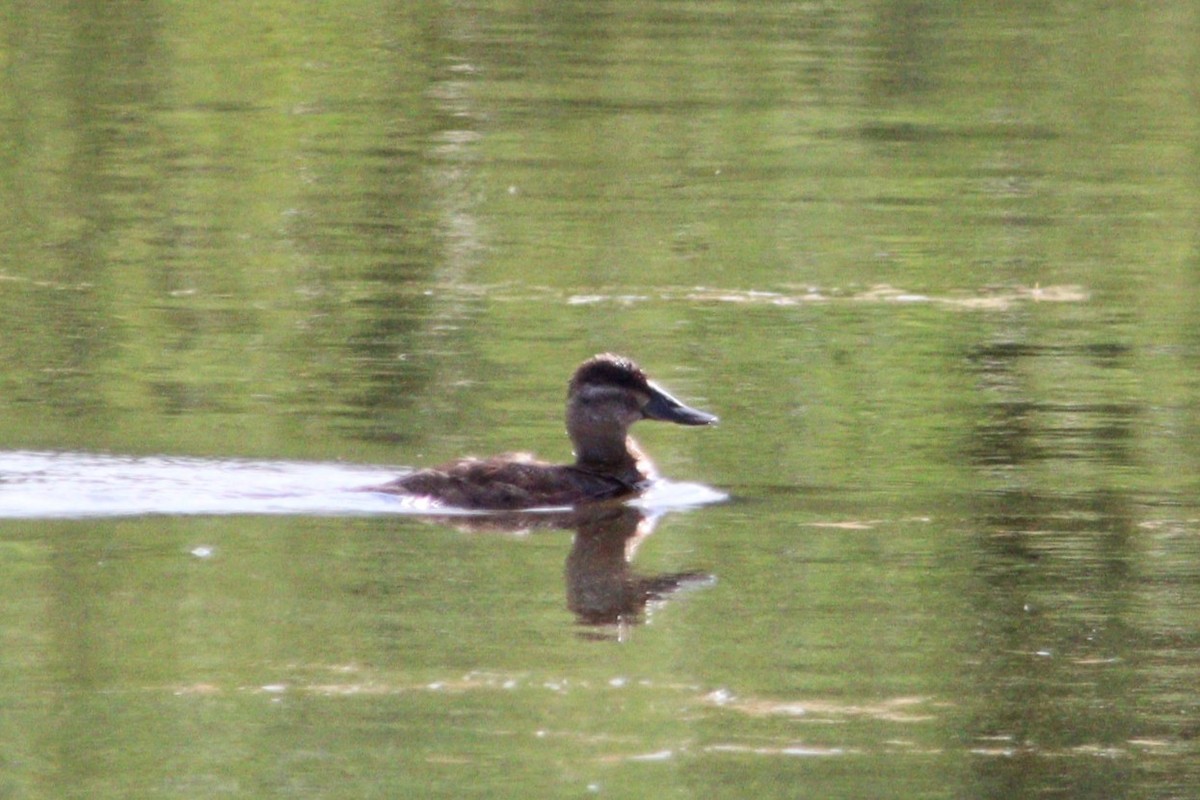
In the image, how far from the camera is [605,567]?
8625 mm

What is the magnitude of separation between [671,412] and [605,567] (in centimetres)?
194

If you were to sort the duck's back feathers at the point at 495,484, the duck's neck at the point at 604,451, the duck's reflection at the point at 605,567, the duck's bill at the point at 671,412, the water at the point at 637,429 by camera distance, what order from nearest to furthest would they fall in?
the water at the point at 637,429 < the duck's reflection at the point at 605,567 < the duck's back feathers at the point at 495,484 < the duck's neck at the point at 604,451 < the duck's bill at the point at 671,412

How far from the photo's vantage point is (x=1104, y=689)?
7.05 meters

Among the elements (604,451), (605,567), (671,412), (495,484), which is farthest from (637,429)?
(605,567)

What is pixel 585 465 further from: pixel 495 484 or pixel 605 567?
pixel 605 567

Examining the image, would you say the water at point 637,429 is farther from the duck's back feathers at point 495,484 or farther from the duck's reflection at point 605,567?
the duck's back feathers at point 495,484

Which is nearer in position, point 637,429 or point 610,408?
point 610,408

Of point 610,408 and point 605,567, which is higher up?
point 610,408

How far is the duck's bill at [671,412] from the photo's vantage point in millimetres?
10461

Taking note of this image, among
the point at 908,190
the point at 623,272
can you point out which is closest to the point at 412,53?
the point at 908,190

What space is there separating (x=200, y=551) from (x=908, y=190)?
9595 mm

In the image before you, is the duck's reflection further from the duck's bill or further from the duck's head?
the duck's bill

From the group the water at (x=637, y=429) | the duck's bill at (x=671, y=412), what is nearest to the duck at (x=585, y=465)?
the duck's bill at (x=671, y=412)

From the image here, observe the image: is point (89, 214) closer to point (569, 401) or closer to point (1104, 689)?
point (569, 401)
